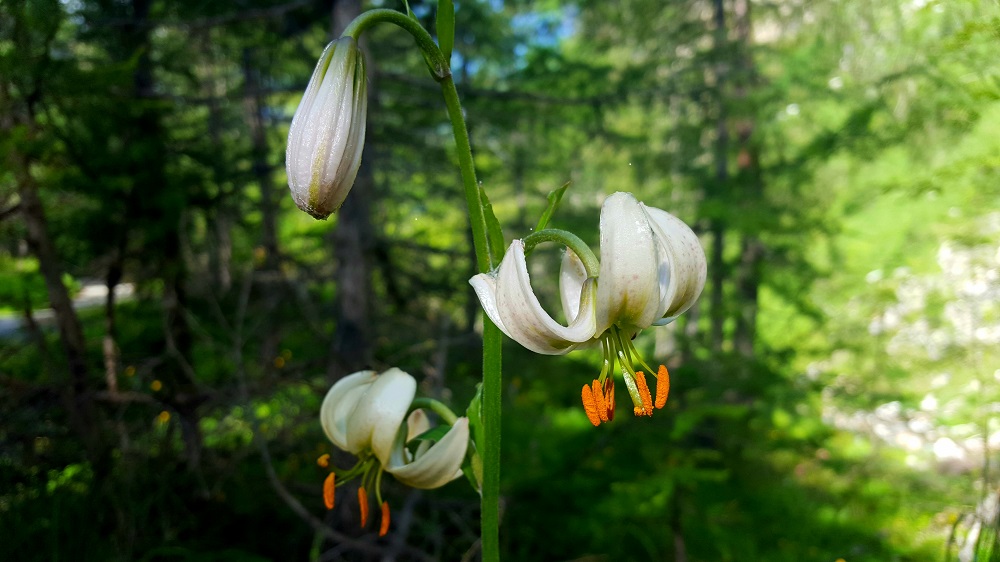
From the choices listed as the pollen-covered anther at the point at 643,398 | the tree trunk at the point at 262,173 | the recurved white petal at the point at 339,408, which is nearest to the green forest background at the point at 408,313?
the tree trunk at the point at 262,173

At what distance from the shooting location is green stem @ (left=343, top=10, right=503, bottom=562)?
39.9 inches

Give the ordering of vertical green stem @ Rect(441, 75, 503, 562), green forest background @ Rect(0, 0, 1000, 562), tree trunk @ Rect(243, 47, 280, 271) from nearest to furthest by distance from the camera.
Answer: vertical green stem @ Rect(441, 75, 503, 562)
green forest background @ Rect(0, 0, 1000, 562)
tree trunk @ Rect(243, 47, 280, 271)

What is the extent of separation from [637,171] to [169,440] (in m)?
5.96

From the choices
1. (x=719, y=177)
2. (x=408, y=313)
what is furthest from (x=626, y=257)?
(x=719, y=177)

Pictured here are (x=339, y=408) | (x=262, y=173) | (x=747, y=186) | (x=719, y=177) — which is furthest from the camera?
(x=719, y=177)

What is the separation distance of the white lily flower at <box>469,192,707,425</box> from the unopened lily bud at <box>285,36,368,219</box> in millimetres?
287

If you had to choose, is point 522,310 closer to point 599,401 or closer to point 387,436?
point 599,401

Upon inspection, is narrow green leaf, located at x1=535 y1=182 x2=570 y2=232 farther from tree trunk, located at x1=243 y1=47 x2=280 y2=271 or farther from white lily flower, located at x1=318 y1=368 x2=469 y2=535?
tree trunk, located at x1=243 y1=47 x2=280 y2=271

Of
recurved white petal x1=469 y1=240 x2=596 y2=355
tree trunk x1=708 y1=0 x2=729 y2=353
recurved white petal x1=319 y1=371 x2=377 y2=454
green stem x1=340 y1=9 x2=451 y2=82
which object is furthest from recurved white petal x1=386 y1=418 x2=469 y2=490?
tree trunk x1=708 y1=0 x2=729 y2=353

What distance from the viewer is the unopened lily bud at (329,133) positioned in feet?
3.12

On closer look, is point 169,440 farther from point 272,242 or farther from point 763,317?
point 763,317

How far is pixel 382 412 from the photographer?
3.65 ft

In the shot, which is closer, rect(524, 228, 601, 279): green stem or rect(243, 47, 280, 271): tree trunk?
rect(524, 228, 601, 279): green stem

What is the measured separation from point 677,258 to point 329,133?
22.5 inches
